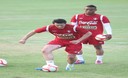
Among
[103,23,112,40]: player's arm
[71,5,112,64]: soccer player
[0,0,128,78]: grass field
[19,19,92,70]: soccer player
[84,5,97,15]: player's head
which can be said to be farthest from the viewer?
[71,5,112,64]: soccer player

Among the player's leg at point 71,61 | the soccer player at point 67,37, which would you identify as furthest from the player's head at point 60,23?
the player's leg at point 71,61

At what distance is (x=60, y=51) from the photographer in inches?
723

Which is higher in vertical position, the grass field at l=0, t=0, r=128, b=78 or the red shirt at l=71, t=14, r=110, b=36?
the red shirt at l=71, t=14, r=110, b=36

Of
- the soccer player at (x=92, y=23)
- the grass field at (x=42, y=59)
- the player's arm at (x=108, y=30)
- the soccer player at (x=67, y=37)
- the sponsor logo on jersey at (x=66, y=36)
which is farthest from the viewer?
the soccer player at (x=92, y=23)

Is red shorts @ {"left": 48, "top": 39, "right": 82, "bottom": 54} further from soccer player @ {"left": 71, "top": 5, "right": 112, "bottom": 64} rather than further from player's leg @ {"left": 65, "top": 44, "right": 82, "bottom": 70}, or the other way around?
soccer player @ {"left": 71, "top": 5, "right": 112, "bottom": 64}

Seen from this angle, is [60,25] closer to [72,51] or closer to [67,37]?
[67,37]

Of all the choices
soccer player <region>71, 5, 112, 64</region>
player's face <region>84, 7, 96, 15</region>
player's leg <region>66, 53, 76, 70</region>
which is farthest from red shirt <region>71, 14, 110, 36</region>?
player's leg <region>66, 53, 76, 70</region>

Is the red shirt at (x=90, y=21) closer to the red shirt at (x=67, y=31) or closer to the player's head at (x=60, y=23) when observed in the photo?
the red shirt at (x=67, y=31)

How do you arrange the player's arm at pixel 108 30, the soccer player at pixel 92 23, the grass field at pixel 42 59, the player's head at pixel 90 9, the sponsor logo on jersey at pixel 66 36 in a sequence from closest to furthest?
the grass field at pixel 42 59 → the sponsor logo on jersey at pixel 66 36 → the player's arm at pixel 108 30 → the player's head at pixel 90 9 → the soccer player at pixel 92 23

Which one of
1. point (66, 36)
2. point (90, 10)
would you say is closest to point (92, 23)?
point (90, 10)

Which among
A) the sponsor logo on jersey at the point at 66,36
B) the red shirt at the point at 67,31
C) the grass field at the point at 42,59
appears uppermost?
the red shirt at the point at 67,31

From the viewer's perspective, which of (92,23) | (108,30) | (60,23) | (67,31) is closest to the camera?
(60,23)

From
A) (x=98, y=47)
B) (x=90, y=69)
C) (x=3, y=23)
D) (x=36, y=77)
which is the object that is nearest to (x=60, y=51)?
(x=98, y=47)

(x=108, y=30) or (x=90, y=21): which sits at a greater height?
(x=90, y=21)
